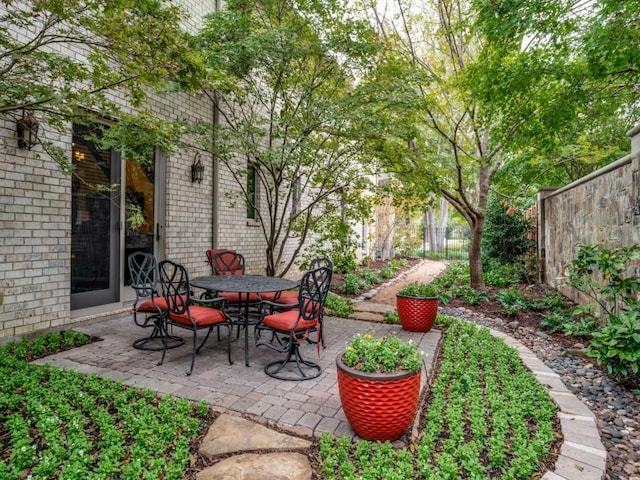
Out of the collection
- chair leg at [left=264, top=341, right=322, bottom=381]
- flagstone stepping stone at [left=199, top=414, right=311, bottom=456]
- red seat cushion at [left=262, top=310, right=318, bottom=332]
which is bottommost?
flagstone stepping stone at [left=199, top=414, right=311, bottom=456]

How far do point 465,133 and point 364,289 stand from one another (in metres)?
4.05

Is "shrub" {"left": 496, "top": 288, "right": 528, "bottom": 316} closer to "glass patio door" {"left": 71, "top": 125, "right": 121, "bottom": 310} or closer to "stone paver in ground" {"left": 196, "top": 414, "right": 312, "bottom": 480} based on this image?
"stone paver in ground" {"left": 196, "top": 414, "right": 312, "bottom": 480}

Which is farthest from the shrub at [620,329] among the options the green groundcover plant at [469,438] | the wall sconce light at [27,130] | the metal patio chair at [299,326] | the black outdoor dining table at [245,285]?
the wall sconce light at [27,130]

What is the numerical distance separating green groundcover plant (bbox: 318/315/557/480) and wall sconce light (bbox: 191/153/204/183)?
4.66m

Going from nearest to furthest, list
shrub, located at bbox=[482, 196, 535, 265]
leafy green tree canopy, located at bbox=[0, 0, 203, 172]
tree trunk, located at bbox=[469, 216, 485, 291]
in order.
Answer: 1. leafy green tree canopy, located at bbox=[0, 0, 203, 172]
2. tree trunk, located at bbox=[469, 216, 485, 291]
3. shrub, located at bbox=[482, 196, 535, 265]

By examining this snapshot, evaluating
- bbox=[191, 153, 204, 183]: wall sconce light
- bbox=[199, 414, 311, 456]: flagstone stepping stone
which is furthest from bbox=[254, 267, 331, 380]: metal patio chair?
bbox=[191, 153, 204, 183]: wall sconce light

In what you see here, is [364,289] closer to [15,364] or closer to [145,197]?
[145,197]

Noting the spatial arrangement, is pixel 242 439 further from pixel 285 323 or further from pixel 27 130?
pixel 27 130

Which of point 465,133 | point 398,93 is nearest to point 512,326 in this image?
point 398,93

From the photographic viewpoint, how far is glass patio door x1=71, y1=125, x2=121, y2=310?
15.0 feet

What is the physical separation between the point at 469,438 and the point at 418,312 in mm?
2367

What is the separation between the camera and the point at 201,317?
3459 mm

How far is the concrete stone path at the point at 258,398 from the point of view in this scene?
6.84 ft

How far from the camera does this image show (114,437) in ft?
7.20
